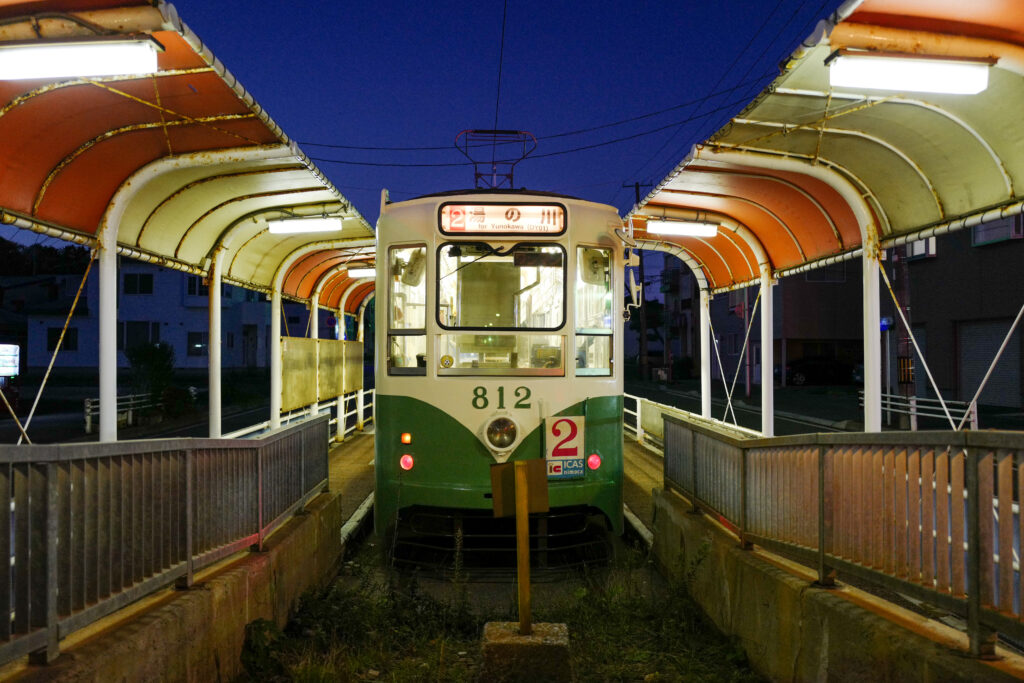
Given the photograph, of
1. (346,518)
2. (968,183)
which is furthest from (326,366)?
(968,183)

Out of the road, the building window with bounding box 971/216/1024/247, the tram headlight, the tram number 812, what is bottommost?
the road

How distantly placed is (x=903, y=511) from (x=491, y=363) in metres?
3.99

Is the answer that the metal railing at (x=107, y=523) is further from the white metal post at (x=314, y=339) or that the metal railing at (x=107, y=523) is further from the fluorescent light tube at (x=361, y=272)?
the fluorescent light tube at (x=361, y=272)

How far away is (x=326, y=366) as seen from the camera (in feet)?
42.6

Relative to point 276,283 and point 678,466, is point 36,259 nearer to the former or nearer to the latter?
point 276,283

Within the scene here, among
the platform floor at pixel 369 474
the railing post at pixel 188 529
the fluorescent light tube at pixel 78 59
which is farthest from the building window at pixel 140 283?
the railing post at pixel 188 529

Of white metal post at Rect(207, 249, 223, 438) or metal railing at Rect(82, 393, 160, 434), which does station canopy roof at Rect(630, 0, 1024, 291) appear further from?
metal railing at Rect(82, 393, 160, 434)

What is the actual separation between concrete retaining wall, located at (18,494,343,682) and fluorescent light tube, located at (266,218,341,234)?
160 inches

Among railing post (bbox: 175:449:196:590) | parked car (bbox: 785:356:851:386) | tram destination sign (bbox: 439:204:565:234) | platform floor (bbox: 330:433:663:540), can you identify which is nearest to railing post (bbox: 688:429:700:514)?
platform floor (bbox: 330:433:663:540)

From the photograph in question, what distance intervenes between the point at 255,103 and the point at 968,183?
555 centimetres

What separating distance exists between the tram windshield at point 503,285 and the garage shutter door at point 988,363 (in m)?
19.7

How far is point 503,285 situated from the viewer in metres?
7.07

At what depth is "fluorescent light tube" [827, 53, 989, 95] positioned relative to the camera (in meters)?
4.68

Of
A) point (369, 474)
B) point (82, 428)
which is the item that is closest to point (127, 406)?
point (82, 428)
